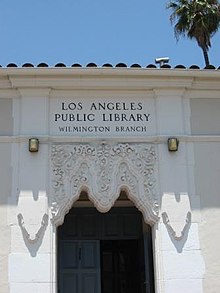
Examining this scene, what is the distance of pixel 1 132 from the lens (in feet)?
27.3

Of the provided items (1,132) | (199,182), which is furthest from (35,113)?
(199,182)

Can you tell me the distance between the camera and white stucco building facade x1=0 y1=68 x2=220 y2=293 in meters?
7.93

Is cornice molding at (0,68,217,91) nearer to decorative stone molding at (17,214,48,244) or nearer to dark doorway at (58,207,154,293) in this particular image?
decorative stone molding at (17,214,48,244)

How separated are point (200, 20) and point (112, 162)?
37.8 ft

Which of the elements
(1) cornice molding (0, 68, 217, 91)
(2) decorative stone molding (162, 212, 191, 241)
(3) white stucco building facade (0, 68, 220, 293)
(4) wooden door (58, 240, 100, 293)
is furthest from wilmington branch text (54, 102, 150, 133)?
(4) wooden door (58, 240, 100, 293)

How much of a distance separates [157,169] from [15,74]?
2522 millimetres

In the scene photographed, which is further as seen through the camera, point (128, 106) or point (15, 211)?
point (128, 106)

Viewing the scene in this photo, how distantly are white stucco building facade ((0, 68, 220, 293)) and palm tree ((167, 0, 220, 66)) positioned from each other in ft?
33.8

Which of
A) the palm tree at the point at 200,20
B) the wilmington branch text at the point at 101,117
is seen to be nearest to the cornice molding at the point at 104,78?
the wilmington branch text at the point at 101,117

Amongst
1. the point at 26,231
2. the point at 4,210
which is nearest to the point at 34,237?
the point at 26,231

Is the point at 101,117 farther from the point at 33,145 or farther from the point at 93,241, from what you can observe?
the point at 93,241

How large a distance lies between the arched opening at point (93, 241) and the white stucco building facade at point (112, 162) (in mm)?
1424

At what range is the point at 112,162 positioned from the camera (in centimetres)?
826

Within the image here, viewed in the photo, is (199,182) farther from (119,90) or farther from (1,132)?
(1,132)
